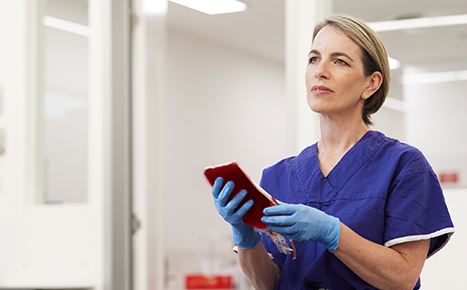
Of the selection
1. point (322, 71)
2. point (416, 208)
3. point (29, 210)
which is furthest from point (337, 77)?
point (29, 210)

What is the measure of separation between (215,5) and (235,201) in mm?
3197

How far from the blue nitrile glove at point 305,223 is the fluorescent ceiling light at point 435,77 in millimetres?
1031

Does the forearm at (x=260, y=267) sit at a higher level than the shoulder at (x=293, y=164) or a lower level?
lower

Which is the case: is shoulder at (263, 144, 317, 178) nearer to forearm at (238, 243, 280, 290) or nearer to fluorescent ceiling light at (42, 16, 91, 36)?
forearm at (238, 243, 280, 290)

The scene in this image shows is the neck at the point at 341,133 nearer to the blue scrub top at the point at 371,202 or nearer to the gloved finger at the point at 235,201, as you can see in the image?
the blue scrub top at the point at 371,202

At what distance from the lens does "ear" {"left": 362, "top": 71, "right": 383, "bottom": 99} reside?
3.35 feet

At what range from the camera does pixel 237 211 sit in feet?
2.97

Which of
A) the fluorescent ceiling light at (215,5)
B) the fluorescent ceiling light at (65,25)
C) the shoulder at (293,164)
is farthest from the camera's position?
the fluorescent ceiling light at (215,5)

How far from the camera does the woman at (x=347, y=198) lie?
0.86 m

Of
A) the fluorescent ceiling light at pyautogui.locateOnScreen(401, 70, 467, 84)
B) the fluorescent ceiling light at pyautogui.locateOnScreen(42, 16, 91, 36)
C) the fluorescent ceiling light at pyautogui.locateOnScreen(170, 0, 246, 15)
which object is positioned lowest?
the fluorescent ceiling light at pyautogui.locateOnScreen(401, 70, 467, 84)

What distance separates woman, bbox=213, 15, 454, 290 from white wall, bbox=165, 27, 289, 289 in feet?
10.4

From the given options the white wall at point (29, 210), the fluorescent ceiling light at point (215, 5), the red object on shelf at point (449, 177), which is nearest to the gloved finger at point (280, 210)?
the red object on shelf at point (449, 177)

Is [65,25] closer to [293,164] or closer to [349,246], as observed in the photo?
[293,164]

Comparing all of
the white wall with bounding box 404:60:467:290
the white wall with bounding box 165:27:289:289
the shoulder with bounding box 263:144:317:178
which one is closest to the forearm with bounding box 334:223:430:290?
the shoulder with bounding box 263:144:317:178
